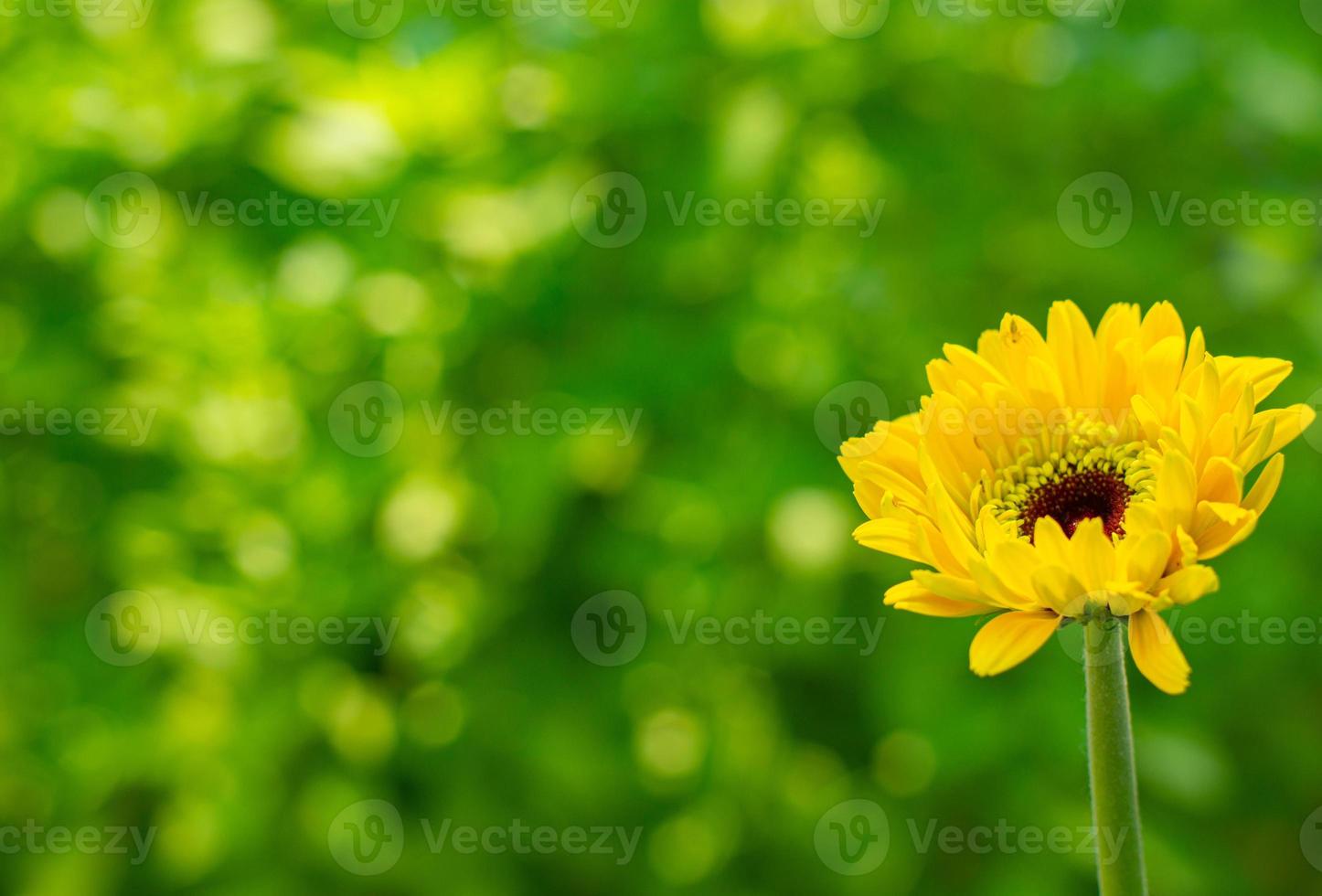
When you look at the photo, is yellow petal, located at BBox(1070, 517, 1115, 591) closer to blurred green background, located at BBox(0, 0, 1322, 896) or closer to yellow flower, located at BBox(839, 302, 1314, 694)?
yellow flower, located at BBox(839, 302, 1314, 694)

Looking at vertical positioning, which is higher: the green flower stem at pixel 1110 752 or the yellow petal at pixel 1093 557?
the yellow petal at pixel 1093 557

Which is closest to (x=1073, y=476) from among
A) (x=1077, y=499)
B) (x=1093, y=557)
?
(x=1077, y=499)

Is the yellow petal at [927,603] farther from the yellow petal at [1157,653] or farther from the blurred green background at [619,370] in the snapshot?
the blurred green background at [619,370]

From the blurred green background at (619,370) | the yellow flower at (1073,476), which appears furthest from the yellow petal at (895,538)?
the blurred green background at (619,370)

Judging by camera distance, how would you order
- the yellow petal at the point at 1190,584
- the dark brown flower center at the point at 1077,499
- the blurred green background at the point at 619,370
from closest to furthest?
1. the yellow petal at the point at 1190,584
2. the dark brown flower center at the point at 1077,499
3. the blurred green background at the point at 619,370

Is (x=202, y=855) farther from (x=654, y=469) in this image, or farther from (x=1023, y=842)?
(x=1023, y=842)

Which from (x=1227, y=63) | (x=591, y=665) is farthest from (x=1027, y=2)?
(x=591, y=665)

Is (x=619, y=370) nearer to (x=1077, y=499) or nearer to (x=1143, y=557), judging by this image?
(x=1077, y=499)
